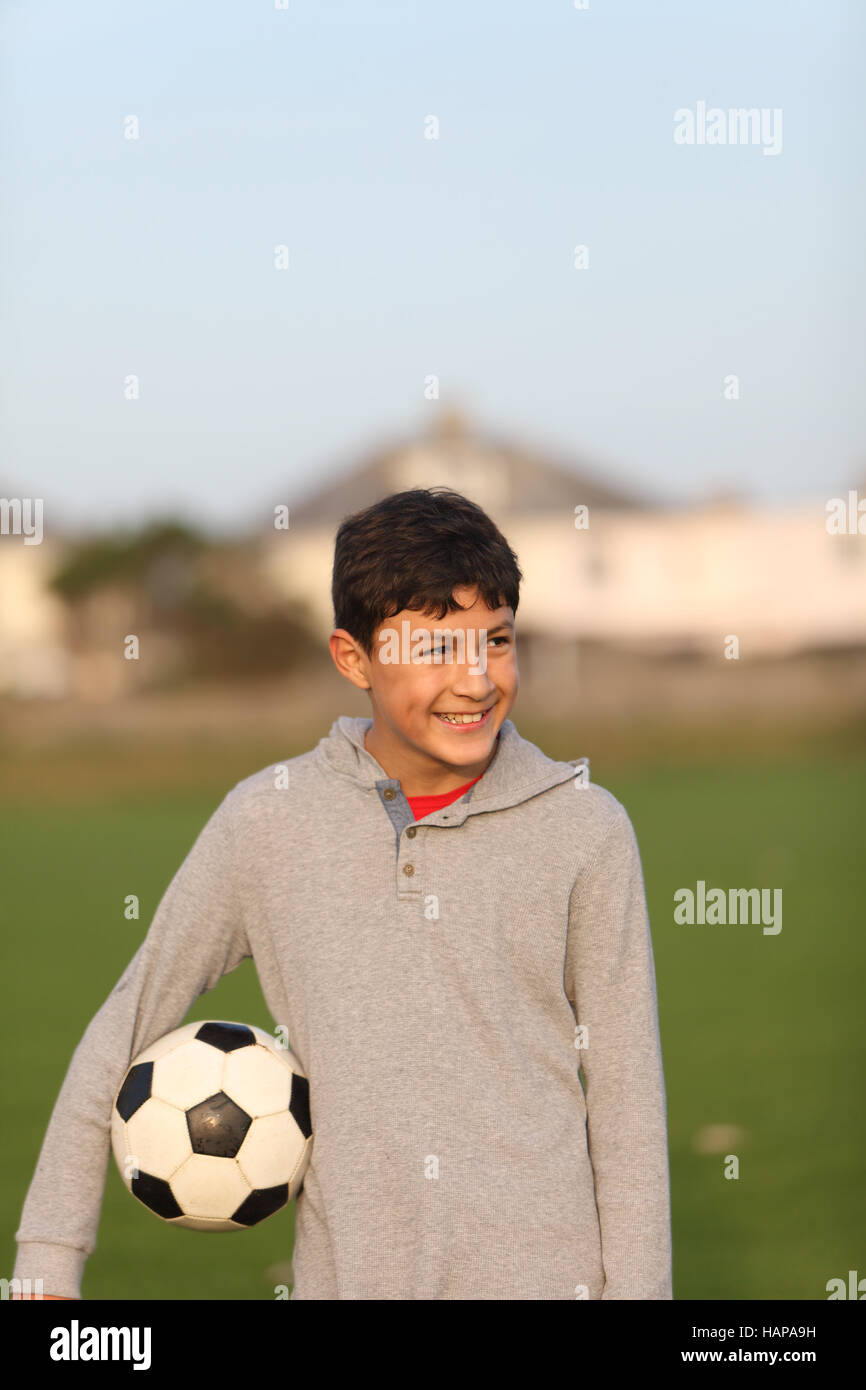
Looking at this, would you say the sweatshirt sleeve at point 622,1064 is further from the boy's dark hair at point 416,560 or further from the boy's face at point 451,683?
the boy's dark hair at point 416,560

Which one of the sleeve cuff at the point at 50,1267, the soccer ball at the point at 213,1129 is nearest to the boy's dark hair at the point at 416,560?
the soccer ball at the point at 213,1129

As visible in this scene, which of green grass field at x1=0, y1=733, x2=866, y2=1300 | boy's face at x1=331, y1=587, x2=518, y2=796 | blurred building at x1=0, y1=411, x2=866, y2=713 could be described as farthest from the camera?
blurred building at x1=0, y1=411, x2=866, y2=713

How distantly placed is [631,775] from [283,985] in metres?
19.1

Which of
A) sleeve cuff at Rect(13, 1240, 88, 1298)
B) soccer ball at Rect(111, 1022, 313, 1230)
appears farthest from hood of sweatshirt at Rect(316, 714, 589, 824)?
sleeve cuff at Rect(13, 1240, 88, 1298)

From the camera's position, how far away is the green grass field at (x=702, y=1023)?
445 centimetres

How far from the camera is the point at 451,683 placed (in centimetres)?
227

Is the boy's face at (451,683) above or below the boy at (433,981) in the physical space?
above

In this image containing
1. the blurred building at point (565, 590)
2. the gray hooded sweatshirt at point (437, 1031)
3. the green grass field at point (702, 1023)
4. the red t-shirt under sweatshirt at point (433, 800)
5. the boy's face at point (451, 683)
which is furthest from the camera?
the blurred building at point (565, 590)

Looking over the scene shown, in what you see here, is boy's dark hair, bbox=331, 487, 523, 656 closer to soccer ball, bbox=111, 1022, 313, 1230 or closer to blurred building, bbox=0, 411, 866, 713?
soccer ball, bbox=111, 1022, 313, 1230

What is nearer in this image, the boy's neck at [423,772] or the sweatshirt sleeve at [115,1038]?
the sweatshirt sleeve at [115,1038]

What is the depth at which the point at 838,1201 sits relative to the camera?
16.1ft

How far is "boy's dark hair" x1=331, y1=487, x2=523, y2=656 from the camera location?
2.30m

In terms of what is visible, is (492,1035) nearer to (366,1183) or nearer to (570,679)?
(366,1183)

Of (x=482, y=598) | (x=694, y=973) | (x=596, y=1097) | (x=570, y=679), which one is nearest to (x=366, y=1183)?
(x=596, y=1097)
